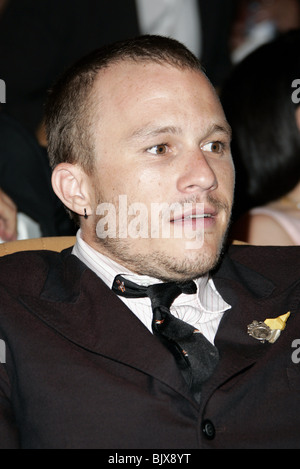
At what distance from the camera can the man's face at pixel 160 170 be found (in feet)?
4.54

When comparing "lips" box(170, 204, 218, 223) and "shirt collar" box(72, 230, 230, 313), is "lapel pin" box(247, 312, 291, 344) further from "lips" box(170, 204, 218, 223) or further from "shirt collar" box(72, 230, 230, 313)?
"lips" box(170, 204, 218, 223)

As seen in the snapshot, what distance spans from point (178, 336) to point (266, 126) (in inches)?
44.7

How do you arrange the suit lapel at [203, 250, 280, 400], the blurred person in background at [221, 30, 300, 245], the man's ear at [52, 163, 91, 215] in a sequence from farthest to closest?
the blurred person in background at [221, 30, 300, 245] → the man's ear at [52, 163, 91, 215] → the suit lapel at [203, 250, 280, 400]

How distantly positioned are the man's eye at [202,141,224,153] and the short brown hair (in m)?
0.19

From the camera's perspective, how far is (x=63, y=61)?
121 inches

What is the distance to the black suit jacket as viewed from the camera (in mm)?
1217

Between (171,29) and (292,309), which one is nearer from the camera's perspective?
(292,309)

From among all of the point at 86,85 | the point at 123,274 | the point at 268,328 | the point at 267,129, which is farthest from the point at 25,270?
the point at 267,129

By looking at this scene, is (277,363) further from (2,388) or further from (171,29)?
(171,29)

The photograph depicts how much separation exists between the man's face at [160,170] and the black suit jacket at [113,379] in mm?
141

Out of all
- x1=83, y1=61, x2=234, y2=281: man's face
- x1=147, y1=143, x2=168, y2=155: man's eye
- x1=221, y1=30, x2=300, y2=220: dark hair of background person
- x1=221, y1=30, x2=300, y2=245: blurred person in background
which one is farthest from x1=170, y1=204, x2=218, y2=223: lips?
x1=221, y1=30, x2=300, y2=220: dark hair of background person

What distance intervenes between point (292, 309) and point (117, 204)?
1.55ft

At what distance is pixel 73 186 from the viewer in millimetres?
1563
